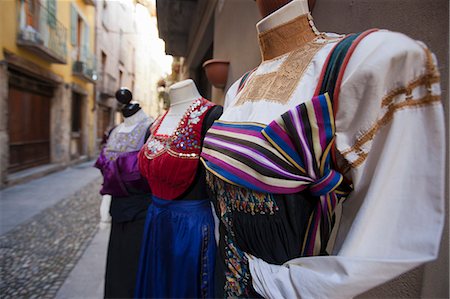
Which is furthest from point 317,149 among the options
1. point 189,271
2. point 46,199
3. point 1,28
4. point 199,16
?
point 1,28

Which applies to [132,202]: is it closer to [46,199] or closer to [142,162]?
[142,162]

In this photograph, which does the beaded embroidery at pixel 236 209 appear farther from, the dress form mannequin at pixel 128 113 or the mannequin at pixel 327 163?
the dress form mannequin at pixel 128 113

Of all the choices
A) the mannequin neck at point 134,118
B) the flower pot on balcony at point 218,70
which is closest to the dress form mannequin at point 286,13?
the mannequin neck at point 134,118

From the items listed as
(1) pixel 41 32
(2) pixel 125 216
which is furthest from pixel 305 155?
(1) pixel 41 32

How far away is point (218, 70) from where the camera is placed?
8.09ft

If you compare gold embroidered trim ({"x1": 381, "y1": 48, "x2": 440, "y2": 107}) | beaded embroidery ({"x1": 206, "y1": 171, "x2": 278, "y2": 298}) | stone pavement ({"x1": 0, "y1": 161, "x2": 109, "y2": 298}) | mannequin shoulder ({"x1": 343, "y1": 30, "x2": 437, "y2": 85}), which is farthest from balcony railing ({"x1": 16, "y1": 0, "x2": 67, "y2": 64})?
gold embroidered trim ({"x1": 381, "y1": 48, "x2": 440, "y2": 107})

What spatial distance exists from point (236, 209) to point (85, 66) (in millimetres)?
11625

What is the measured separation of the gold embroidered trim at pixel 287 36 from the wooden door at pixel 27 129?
7.74m

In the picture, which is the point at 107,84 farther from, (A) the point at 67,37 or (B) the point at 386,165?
(B) the point at 386,165

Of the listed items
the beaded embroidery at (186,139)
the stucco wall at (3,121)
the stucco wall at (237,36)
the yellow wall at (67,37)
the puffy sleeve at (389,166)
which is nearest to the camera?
the puffy sleeve at (389,166)

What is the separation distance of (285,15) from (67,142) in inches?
408

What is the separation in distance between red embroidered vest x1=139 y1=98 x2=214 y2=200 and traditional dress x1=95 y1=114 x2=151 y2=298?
0.45 meters

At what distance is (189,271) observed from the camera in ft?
4.32

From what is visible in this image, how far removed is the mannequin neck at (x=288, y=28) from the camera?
2.44 feet
